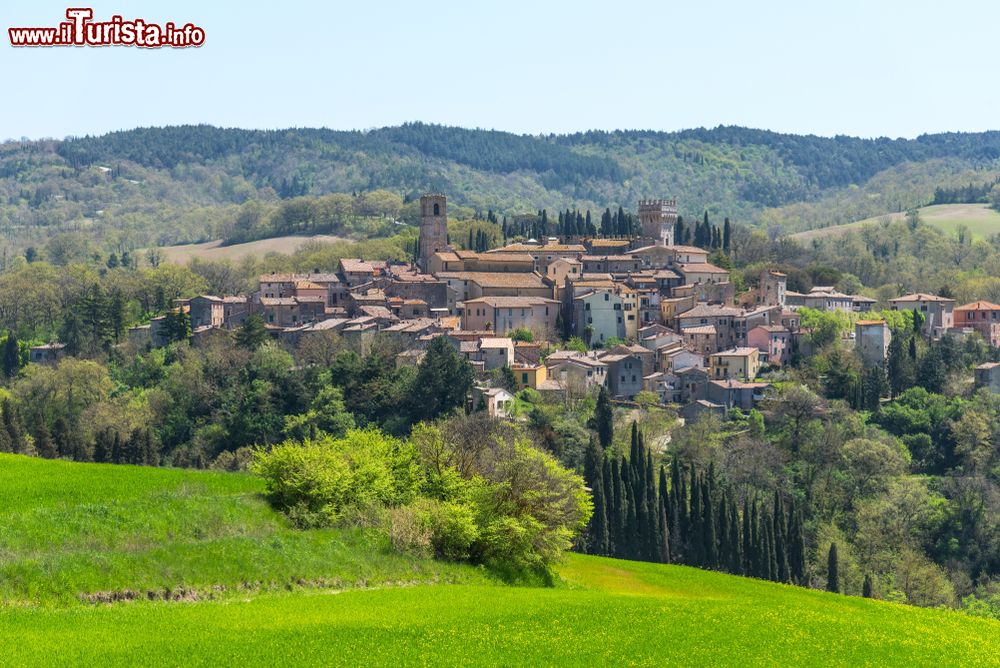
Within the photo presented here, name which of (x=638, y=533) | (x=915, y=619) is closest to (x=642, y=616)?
(x=915, y=619)

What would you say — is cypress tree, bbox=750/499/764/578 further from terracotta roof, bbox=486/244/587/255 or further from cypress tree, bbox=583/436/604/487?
terracotta roof, bbox=486/244/587/255

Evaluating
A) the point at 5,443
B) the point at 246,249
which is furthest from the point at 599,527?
the point at 246,249

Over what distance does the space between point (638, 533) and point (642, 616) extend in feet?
105

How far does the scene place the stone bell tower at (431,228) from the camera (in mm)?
106500

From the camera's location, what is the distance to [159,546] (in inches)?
1256

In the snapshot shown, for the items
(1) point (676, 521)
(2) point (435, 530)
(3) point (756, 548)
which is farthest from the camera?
(1) point (676, 521)

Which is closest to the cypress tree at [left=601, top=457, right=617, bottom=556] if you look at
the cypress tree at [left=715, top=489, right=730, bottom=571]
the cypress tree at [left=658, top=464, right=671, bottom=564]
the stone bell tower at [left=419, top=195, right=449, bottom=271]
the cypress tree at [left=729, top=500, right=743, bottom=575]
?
the cypress tree at [left=658, top=464, right=671, bottom=564]

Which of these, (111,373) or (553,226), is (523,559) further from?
(553,226)

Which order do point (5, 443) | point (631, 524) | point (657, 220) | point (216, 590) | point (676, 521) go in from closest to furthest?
point (216, 590)
point (631, 524)
point (676, 521)
point (5, 443)
point (657, 220)

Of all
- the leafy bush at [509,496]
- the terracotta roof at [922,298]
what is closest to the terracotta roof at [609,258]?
the terracotta roof at [922,298]

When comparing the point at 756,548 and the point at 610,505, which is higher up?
the point at 610,505

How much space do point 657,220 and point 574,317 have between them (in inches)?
838

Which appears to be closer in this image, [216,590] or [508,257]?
[216,590]

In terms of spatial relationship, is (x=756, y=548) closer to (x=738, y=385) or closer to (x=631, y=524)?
(x=631, y=524)
